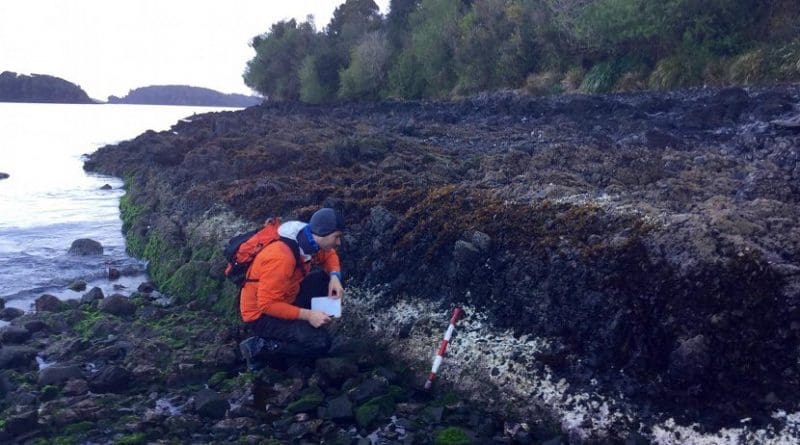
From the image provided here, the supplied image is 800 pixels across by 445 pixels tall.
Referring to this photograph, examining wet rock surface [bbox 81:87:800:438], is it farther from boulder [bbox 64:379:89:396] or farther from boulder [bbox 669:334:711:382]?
boulder [bbox 64:379:89:396]

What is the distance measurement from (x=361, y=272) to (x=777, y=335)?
444 cm

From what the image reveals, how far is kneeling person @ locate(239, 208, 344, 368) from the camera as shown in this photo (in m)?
6.40

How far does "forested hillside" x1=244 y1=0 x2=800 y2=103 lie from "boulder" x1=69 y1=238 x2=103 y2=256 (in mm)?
14269

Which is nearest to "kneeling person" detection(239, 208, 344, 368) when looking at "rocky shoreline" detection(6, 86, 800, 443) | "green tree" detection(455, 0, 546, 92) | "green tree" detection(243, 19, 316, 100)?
"rocky shoreline" detection(6, 86, 800, 443)

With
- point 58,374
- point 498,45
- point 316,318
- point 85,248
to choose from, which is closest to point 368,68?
point 498,45

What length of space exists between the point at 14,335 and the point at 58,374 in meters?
1.63

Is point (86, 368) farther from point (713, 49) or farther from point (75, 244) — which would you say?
point (713, 49)

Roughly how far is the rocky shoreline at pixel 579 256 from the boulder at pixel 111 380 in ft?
6.29

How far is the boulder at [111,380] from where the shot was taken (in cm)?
667

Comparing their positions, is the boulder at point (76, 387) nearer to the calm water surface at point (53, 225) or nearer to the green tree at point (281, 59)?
the calm water surface at point (53, 225)

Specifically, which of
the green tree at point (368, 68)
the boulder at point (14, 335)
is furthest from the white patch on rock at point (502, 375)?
the green tree at point (368, 68)

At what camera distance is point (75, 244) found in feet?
43.9

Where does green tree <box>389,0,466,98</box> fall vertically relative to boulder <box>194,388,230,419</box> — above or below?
above

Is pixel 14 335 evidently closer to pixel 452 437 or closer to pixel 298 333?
pixel 298 333
